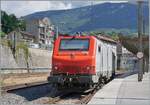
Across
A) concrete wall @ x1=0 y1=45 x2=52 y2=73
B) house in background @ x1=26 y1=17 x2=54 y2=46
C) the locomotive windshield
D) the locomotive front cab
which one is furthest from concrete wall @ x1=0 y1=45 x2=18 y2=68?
house in background @ x1=26 y1=17 x2=54 y2=46

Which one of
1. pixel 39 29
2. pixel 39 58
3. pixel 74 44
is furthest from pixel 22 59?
pixel 39 29

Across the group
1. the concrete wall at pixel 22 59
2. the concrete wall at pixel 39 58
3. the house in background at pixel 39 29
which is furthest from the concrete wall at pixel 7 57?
the house in background at pixel 39 29

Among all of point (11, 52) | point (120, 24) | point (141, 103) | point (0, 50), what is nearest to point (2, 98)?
point (141, 103)

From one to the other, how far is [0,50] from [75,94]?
31.8 m

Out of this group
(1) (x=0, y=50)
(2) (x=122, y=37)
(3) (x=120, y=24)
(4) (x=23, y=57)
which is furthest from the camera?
(3) (x=120, y=24)

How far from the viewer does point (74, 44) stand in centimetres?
2180

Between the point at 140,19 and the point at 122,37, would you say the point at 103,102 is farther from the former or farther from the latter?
the point at 122,37

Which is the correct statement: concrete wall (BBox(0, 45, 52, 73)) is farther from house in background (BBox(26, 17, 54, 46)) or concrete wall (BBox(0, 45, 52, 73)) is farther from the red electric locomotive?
house in background (BBox(26, 17, 54, 46))

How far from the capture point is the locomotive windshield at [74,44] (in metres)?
21.7

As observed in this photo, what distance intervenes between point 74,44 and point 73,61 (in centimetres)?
99

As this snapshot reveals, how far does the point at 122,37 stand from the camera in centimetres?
7000

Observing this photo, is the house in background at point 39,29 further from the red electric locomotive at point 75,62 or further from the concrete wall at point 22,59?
the red electric locomotive at point 75,62

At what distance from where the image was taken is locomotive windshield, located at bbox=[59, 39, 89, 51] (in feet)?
71.0

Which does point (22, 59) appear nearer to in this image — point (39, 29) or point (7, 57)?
point (7, 57)
